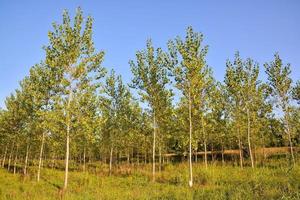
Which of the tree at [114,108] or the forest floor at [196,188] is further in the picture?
the tree at [114,108]

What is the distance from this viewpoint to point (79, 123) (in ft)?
73.5

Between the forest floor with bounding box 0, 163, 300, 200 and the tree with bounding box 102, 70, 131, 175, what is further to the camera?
the tree with bounding box 102, 70, 131, 175

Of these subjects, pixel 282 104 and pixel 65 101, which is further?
pixel 282 104

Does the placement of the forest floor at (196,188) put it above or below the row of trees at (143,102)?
below

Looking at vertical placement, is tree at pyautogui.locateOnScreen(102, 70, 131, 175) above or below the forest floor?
above

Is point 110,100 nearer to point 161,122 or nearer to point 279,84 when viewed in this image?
point 161,122

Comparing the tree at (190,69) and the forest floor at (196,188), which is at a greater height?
the tree at (190,69)

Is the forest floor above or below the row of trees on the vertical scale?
below

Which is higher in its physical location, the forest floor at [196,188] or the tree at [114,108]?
the tree at [114,108]

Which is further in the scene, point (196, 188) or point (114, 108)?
point (114, 108)

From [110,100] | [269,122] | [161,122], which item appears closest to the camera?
[161,122]

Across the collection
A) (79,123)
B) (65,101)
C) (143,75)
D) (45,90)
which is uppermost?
(143,75)

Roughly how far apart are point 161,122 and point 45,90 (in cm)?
1283

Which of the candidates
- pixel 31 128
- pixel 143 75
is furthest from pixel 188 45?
pixel 31 128
